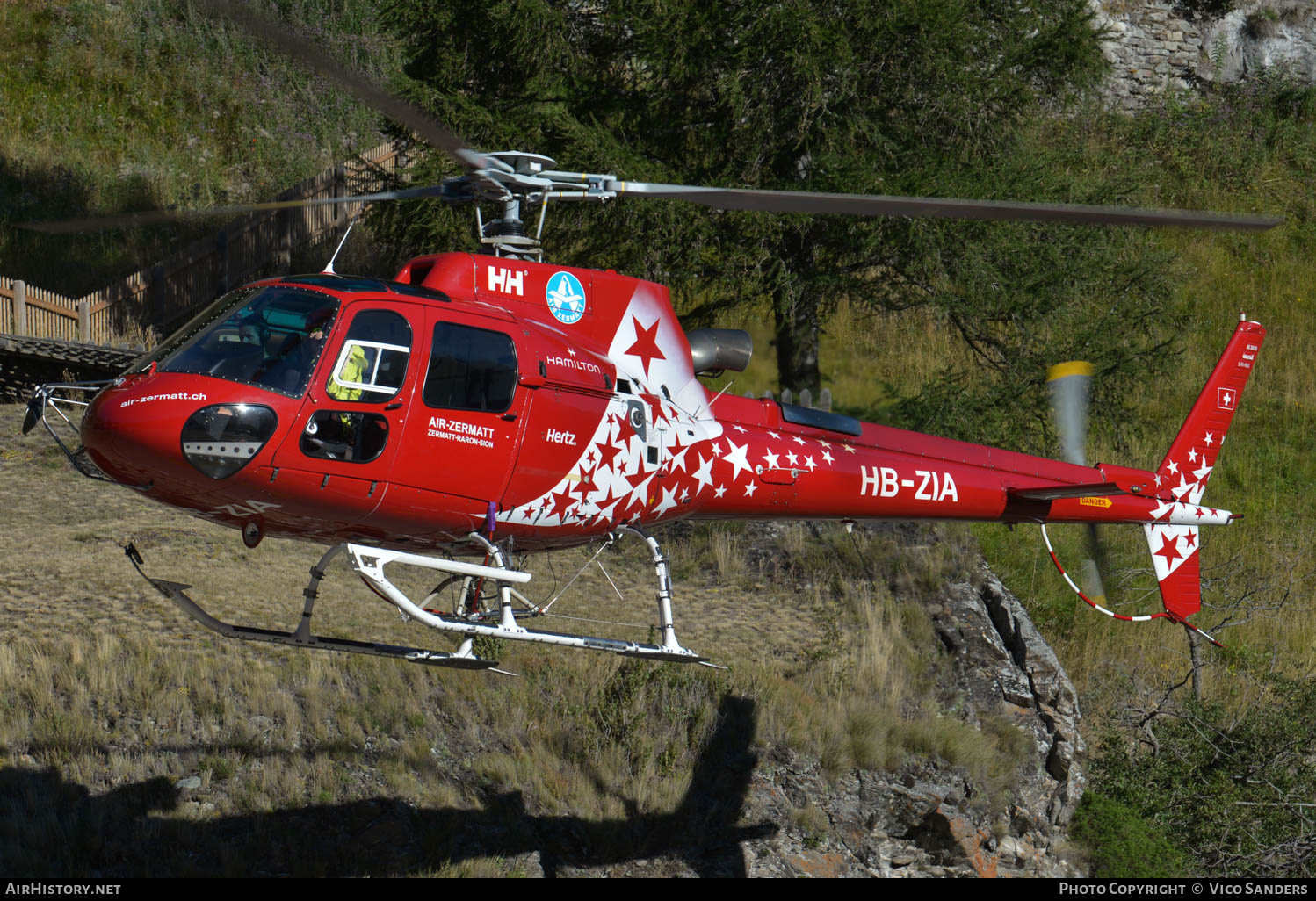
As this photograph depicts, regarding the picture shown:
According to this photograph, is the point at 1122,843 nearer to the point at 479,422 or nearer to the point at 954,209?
the point at 954,209

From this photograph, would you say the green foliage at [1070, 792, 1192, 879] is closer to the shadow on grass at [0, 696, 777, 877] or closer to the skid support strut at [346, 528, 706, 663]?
the shadow on grass at [0, 696, 777, 877]

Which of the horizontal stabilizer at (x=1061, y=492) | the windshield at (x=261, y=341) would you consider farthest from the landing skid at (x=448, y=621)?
the horizontal stabilizer at (x=1061, y=492)

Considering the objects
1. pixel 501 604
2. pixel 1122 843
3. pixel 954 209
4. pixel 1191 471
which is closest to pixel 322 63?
pixel 501 604

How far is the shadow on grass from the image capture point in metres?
9.52

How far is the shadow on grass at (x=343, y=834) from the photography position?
9.52 meters

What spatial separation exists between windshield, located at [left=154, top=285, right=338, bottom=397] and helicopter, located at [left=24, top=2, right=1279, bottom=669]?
0.04ft

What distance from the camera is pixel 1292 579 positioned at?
16594 millimetres

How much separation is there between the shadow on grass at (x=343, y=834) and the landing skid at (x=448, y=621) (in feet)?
10.9

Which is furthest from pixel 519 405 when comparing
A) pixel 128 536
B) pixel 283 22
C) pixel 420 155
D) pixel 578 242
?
pixel 283 22

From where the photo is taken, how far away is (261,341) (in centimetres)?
668

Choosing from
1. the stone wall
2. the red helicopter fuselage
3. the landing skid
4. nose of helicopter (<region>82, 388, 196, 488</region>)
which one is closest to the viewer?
nose of helicopter (<region>82, 388, 196, 488</region>)

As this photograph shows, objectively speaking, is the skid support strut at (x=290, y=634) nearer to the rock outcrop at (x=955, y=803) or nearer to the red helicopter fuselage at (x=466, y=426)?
the red helicopter fuselage at (x=466, y=426)

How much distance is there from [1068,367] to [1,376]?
15.7 metres

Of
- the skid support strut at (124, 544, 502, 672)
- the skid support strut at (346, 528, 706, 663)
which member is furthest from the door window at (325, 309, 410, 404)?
the skid support strut at (124, 544, 502, 672)
